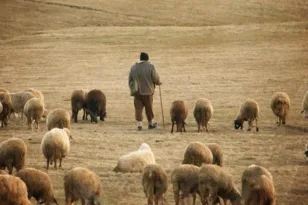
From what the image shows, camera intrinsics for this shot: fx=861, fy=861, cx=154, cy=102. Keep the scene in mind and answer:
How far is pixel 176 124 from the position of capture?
75.9ft

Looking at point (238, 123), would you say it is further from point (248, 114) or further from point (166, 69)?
point (166, 69)

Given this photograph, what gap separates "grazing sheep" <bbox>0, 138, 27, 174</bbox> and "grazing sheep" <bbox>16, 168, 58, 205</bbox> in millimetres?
2147

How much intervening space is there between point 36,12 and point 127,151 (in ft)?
118

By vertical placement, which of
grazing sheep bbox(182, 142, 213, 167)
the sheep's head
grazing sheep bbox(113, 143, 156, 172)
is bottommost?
grazing sheep bbox(113, 143, 156, 172)

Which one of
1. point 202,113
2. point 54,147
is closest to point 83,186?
point 54,147

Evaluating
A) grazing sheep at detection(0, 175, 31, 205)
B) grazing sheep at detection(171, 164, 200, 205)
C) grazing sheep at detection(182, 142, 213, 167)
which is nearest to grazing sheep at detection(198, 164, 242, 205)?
grazing sheep at detection(171, 164, 200, 205)

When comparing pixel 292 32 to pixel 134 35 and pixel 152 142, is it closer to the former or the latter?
pixel 134 35

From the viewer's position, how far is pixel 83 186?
48.5 feet

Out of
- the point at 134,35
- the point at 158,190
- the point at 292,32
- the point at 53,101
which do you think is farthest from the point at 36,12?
the point at 158,190

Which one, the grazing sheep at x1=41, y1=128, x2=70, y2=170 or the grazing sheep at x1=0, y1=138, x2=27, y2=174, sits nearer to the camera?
the grazing sheep at x1=0, y1=138, x2=27, y2=174

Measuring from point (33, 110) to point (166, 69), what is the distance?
1650 cm

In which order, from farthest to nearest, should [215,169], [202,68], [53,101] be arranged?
[202,68] < [53,101] < [215,169]

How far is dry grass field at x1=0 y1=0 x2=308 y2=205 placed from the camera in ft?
62.5

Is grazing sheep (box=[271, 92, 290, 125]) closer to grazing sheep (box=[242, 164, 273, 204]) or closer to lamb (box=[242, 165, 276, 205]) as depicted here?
grazing sheep (box=[242, 164, 273, 204])
